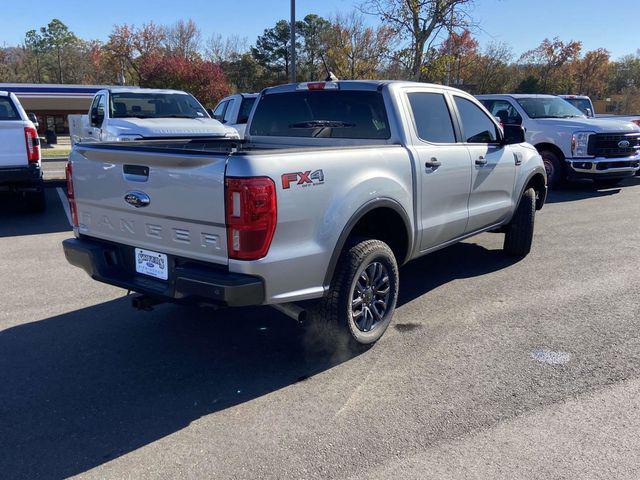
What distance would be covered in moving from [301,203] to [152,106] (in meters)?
8.23

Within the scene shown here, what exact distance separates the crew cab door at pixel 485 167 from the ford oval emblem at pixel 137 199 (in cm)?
301

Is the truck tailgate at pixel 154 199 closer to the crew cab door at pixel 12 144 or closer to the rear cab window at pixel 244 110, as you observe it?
the crew cab door at pixel 12 144

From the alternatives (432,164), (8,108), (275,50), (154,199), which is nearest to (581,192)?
(432,164)

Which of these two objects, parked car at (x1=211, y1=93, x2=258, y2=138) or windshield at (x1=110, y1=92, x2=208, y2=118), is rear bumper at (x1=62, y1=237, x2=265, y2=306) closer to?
windshield at (x1=110, y1=92, x2=208, y2=118)

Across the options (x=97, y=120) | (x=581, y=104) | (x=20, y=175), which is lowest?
(x=20, y=175)

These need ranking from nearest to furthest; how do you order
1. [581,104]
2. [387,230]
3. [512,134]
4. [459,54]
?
[387,230]
[512,134]
[581,104]
[459,54]

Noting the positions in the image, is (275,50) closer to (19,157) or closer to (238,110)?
(238,110)

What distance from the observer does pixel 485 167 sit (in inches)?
208

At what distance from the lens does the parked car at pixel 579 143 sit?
437 inches

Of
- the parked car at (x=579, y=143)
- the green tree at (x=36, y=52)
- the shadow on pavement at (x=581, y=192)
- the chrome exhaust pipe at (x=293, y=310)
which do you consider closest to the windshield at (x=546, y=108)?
the parked car at (x=579, y=143)

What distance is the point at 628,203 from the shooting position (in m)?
10.3

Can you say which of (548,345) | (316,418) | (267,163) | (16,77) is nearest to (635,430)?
(548,345)

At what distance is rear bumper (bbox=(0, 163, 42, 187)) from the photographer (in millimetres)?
7895

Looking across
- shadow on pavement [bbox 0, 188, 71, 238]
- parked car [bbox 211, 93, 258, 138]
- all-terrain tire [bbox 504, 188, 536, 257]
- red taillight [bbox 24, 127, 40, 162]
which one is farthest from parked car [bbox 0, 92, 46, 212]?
all-terrain tire [bbox 504, 188, 536, 257]
